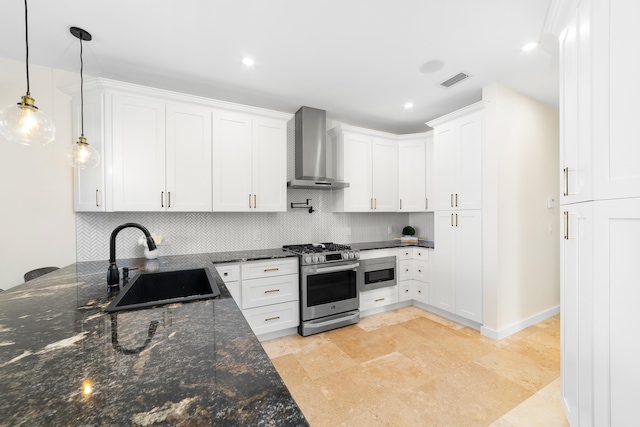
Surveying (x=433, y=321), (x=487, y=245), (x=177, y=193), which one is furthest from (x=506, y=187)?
(x=177, y=193)

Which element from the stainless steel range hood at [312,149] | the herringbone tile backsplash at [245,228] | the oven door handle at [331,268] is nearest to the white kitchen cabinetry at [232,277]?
the herringbone tile backsplash at [245,228]

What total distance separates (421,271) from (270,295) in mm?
2102

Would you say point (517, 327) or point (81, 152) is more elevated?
point (81, 152)

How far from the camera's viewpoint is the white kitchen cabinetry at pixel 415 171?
3801 millimetres

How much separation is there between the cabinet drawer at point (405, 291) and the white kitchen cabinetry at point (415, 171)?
3.50 feet

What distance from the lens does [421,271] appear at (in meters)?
3.68

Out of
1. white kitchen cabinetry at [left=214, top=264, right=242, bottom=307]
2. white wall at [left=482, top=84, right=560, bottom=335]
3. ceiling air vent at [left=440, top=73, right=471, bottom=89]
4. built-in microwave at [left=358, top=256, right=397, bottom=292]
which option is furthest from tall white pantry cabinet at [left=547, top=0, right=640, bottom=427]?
white kitchen cabinetry at [left=214, top=264, right=242, bottom=307]

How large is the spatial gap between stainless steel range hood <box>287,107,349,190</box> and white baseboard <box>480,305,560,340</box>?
91.1 inches

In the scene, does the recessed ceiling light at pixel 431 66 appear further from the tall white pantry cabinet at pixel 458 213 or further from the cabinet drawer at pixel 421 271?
the cabinet drawer at pixel 421 271

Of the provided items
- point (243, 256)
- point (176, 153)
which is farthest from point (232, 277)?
point (176, 153)

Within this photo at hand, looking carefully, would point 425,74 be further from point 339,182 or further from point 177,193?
point 177,193

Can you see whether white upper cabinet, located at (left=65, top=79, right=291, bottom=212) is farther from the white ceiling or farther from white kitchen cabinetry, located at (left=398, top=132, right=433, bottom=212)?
white kitchen cabinetry, located at (left=398, top=132, right=433, bottom=212)

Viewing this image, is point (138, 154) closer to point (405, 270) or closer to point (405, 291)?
point (405, 270)

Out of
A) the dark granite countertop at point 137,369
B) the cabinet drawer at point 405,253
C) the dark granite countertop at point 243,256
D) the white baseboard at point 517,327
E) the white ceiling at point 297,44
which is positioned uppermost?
the white ceiling at point 297,44
